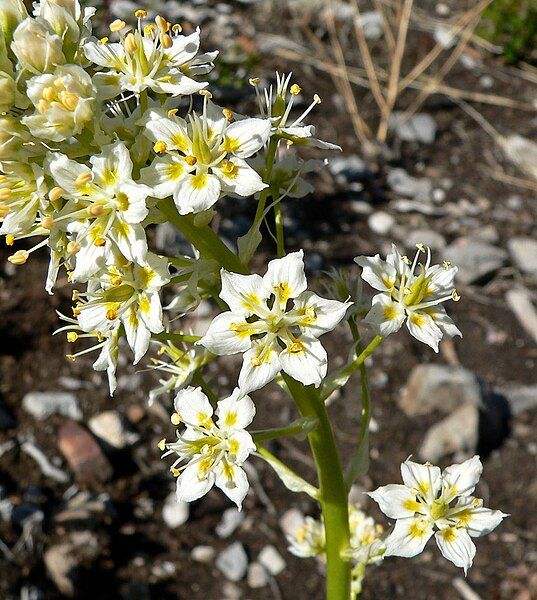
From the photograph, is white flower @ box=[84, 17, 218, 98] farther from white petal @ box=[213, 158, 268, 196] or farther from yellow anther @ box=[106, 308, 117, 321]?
yellow anther @ box=[106, 308, 117, 321]

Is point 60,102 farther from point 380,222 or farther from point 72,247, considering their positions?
point 380,222

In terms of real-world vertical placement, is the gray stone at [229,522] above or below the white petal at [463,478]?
below

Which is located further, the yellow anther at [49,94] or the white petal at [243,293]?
the white petal at [243,293]

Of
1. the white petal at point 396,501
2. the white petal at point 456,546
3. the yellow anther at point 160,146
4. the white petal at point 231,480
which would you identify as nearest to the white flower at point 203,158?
the yellow anther at point 160,146

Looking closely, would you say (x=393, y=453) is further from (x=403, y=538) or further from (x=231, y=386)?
(x=403, y=538)

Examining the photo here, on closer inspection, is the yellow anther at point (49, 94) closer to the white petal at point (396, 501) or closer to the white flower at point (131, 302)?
the white flower at point (131, 302)

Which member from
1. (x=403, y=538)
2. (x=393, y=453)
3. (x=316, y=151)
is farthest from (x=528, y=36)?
(x=403, y=538)

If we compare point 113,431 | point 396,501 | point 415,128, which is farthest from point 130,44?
point 415,128
